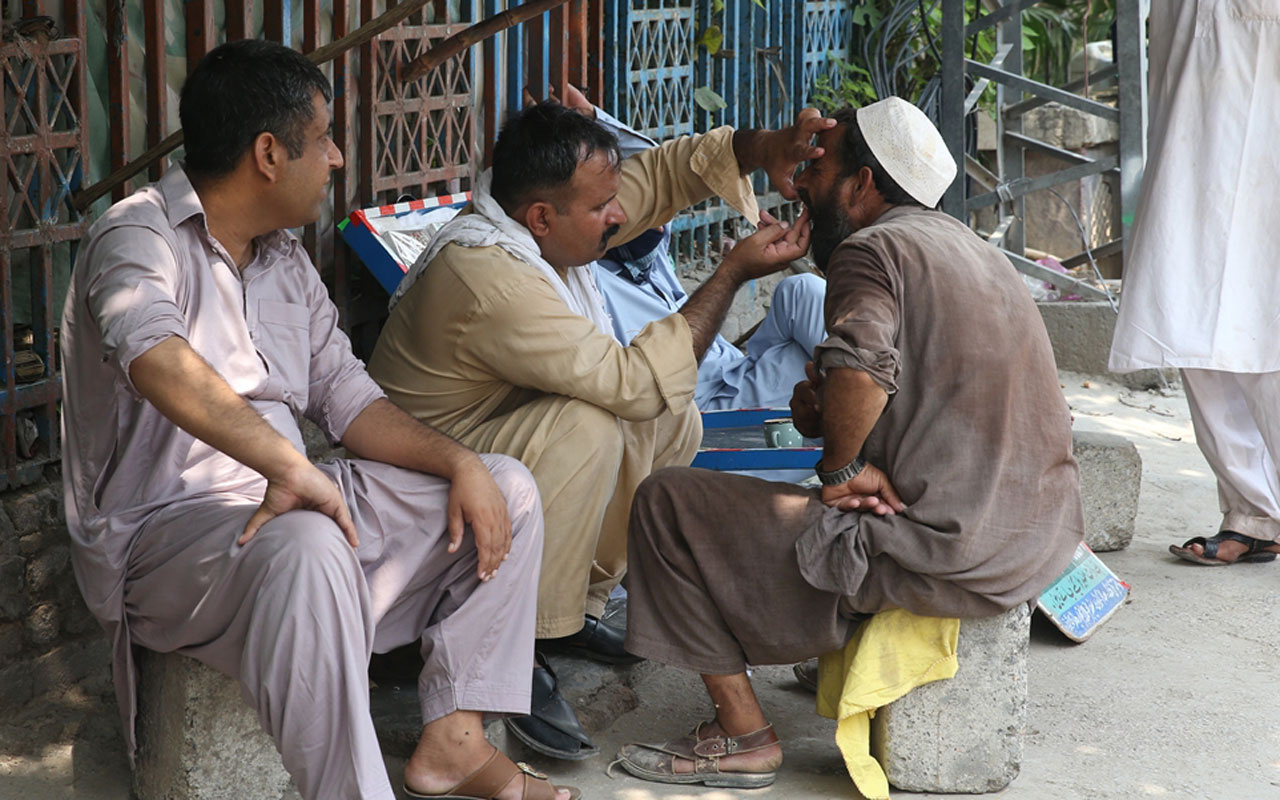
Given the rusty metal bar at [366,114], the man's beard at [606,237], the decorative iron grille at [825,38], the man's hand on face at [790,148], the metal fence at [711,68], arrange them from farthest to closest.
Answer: the decorative iron grille at [825,38] < the metal fence at [711,68] < the rusty metal bar at [366,114] < the man's beard at [606,237] < the man's hand on face at [790,148]

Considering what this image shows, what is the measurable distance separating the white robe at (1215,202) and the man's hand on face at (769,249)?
1.87 meters

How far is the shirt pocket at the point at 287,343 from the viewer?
281 cm

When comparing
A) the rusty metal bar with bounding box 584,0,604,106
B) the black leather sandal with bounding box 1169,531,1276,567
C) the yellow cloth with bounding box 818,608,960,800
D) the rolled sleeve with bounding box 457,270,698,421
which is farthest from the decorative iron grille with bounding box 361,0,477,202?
the black leather sandal with bounding box 1169,531,1276,567

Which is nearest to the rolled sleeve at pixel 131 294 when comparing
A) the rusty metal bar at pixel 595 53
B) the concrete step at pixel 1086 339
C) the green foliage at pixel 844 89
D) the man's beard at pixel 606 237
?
the man's beard at pixel 606 237

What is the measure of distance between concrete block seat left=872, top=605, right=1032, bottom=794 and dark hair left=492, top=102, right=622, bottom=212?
1384 millimetres

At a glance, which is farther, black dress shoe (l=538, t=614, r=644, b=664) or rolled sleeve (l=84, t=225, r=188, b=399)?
black dress shoe (l=538, t=614, r=644, b=664)

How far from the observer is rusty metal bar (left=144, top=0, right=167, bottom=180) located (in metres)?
3.44

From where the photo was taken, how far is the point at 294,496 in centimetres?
241

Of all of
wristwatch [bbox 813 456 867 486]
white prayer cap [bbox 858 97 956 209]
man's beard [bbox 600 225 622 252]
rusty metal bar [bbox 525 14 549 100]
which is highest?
rusty metal bar [bbox 525 14 549 100]

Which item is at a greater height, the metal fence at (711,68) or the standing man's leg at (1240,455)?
the metal fence at (711,68)

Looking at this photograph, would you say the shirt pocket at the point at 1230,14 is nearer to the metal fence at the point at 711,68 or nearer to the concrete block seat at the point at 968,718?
the metal fence at the point at 711,68

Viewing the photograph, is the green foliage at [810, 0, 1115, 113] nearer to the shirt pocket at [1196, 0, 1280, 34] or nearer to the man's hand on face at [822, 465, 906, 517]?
the shirt pocket at [1196, 0, 1280, 34]

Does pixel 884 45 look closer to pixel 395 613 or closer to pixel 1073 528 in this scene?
pixel 1073 528

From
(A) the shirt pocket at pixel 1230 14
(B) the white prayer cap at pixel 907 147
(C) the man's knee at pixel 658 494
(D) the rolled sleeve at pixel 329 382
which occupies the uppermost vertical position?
(A) the shirt pocket at pixel 1230 14
